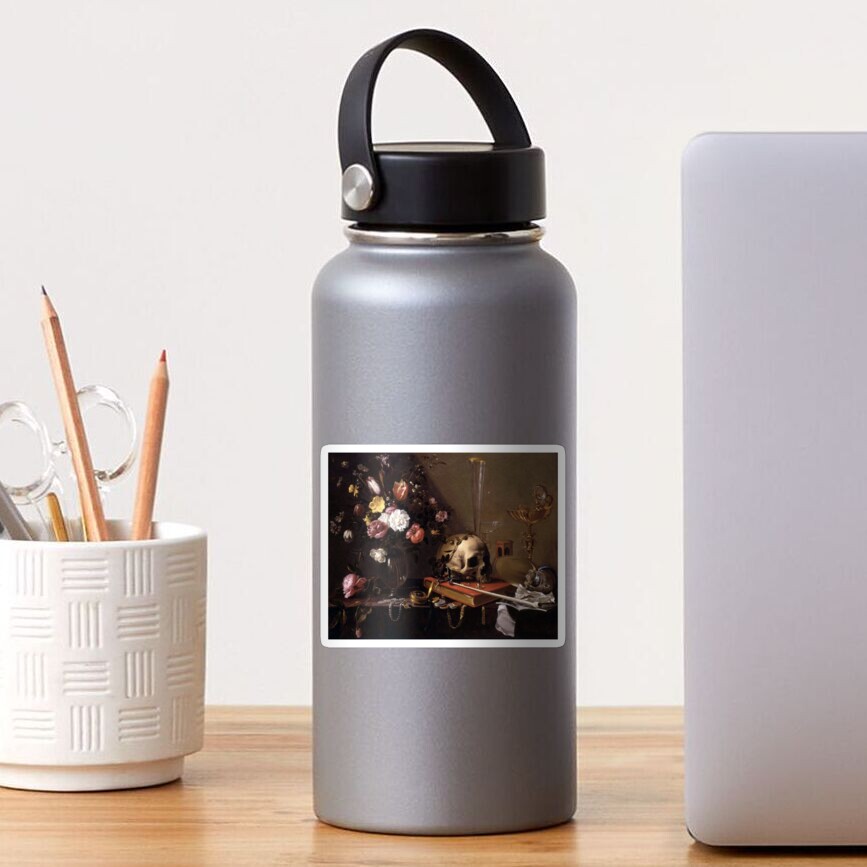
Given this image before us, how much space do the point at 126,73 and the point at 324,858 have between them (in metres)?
0.84

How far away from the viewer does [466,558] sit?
600 mm

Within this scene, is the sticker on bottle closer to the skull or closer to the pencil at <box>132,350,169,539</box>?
the skull

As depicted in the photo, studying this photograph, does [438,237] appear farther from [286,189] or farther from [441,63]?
[286,189]

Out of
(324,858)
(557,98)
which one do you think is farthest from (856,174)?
(557,98)

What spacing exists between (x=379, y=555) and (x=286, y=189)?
738 mm

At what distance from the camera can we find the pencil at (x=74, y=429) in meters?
0.70

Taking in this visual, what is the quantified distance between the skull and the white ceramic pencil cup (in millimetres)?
146

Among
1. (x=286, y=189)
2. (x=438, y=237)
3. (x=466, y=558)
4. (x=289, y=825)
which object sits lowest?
(x=289, y=825)

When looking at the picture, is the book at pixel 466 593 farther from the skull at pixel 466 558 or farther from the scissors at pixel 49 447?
the scissors at pixel 49 447

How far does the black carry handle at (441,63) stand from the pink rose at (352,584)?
0.45ft

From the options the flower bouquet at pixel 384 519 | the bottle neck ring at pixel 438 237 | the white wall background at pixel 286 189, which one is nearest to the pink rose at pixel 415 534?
the flower bouquet at pixel 384 519

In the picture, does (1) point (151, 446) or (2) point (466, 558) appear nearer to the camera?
(2) point (466, 558)

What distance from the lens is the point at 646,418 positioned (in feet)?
4.38

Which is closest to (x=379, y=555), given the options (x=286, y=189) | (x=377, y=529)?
(x=377, y=529)
